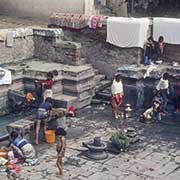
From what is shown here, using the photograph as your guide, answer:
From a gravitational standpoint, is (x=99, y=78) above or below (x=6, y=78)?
below

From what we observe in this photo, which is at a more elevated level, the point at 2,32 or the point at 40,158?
the point at 2,32

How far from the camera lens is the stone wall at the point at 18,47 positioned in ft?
61.1

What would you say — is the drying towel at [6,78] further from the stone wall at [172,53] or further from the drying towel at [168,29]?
the stone wall at [172,53]

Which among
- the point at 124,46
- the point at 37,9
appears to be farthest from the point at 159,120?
the point at 37,9

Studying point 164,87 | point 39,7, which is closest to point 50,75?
point 164,87

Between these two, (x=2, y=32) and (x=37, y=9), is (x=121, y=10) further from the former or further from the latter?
(x=2, y=32)

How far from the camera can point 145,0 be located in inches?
994

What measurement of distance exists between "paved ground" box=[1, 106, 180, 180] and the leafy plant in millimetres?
185

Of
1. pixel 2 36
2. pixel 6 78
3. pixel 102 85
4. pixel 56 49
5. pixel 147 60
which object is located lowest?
pixel 102 85

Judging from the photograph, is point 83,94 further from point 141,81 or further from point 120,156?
point 120,156

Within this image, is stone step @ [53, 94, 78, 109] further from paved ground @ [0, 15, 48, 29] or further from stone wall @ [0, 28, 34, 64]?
paved ground @ [0, 15, 48, 29]

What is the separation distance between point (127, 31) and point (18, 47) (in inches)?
152

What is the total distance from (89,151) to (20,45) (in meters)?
6.98

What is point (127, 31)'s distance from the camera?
1889 cm
